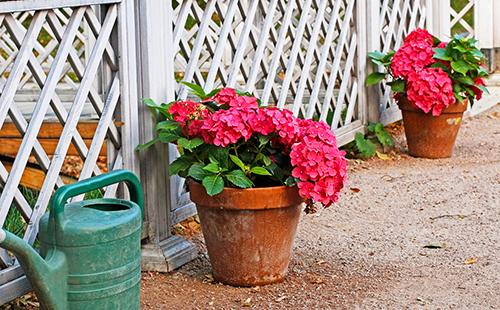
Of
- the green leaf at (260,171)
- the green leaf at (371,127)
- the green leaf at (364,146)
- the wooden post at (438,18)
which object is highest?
the wooden post at (438,18)

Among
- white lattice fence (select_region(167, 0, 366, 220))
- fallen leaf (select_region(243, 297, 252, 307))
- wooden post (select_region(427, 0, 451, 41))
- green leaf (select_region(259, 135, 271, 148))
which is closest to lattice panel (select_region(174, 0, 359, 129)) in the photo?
white lattice fence (select_region(167, 0, 366, 220))

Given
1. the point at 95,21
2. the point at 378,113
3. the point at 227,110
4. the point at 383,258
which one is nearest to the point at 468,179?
the point at 378,113

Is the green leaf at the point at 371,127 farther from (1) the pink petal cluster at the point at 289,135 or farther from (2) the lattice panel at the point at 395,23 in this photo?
(1) the pink petal cluster at the point at 289,135

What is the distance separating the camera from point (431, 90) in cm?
556

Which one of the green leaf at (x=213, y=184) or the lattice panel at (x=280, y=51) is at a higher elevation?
the lattice panel at (x=280, y=51)

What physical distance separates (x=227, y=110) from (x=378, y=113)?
9.28 ft

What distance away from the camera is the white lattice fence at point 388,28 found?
6.14 metres

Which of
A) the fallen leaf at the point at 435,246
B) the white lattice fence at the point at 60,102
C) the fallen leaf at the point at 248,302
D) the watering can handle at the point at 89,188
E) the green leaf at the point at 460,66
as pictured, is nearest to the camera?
the watering can handle at the point at 89,188

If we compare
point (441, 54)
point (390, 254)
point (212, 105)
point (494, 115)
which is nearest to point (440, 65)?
point (441, 54)

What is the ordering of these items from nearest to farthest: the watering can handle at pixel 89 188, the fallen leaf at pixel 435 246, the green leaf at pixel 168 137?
the watering can handle at pixel 89 188
the green leaf at pixel 168 137
the fallen leaf at pixel 435 246

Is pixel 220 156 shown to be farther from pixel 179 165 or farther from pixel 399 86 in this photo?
pixel 399 86

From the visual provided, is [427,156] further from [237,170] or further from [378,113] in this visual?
[237,170]

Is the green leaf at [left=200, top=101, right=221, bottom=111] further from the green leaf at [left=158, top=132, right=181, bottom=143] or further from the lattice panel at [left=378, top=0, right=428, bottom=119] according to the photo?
the lattice panel at [left=378, top=0, right=428, bottom=119]

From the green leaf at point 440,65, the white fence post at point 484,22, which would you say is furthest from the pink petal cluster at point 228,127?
the white fence post at point 484,22
